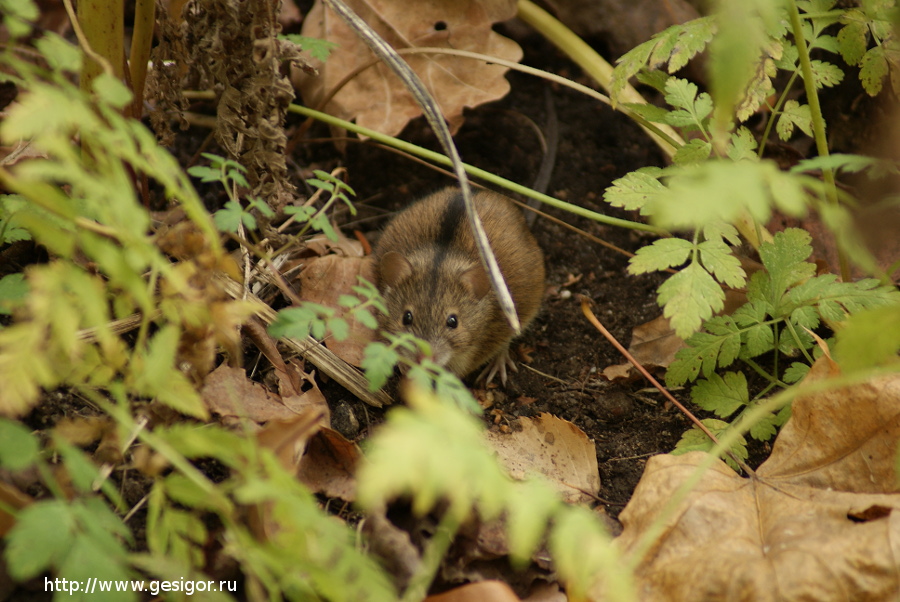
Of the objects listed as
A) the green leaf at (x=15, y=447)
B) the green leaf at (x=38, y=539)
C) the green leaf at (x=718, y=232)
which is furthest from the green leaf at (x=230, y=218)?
the green leaf at (x=718, y=232)

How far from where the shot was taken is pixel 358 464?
307 cm

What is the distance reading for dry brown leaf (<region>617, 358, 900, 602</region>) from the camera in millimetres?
2506

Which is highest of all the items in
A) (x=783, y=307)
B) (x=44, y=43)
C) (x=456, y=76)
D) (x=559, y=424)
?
(x=44, y=43)

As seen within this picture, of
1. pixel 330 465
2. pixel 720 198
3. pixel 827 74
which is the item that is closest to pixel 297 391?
pixel 330 465

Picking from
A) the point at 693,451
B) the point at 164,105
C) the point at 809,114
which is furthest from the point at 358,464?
the point at 809,114

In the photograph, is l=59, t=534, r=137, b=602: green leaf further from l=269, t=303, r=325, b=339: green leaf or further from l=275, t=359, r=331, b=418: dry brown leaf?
l=275, t=359, r=331, b=418: dry brown leaf

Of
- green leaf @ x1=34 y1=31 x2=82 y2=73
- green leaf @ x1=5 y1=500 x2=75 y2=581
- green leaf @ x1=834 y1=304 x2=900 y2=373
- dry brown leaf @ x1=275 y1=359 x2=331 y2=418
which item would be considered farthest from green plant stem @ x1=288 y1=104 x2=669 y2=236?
green leaf @ x1=5 y1=500 x2=75 y2=581

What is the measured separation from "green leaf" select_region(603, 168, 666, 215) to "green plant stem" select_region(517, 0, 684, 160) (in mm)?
1159

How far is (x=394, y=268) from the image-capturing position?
182 inches

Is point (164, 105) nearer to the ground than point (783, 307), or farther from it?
farther from it

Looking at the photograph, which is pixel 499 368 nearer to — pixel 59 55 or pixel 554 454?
pixel 554 454

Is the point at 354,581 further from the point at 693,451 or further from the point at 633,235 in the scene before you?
the point at 633,235

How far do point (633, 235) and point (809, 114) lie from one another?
1738 mm

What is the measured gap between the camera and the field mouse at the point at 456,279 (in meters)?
4.62
